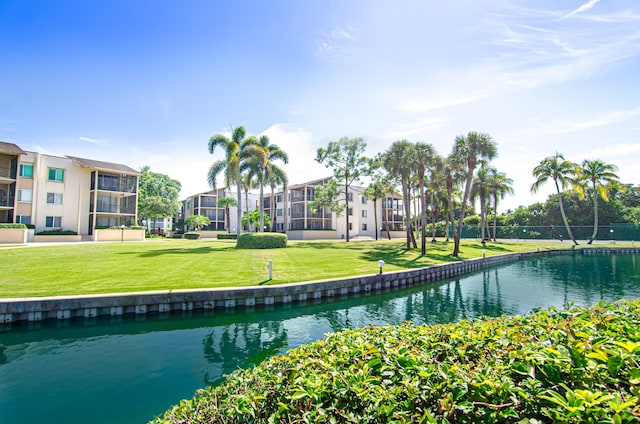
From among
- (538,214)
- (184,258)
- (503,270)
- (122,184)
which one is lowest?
(503,270)

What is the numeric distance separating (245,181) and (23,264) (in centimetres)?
2283

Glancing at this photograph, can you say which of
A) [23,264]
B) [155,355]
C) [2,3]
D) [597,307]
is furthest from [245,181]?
[597,307]

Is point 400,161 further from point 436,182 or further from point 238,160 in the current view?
point 238,160

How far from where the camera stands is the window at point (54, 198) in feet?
119

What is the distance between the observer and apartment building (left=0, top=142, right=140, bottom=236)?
112 ft

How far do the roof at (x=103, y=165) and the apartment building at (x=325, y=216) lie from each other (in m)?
23.1

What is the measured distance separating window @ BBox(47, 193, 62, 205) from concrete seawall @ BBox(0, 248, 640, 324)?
33.5 metres

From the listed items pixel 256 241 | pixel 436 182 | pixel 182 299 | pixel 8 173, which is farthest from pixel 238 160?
pixel 8 173

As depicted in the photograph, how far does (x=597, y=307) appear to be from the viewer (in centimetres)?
450

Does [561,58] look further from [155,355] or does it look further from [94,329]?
[94,329]

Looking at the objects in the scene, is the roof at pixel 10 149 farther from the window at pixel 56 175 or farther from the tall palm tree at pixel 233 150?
the tall palm tree at pixel 233 150

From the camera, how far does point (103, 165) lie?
4112 centimetres

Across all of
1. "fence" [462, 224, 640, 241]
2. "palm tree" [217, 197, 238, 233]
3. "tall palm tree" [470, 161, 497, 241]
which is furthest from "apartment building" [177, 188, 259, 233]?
"fence" [462, 224, 640, 241]

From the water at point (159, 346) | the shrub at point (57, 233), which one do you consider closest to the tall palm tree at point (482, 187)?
the water at point (159, 346)
